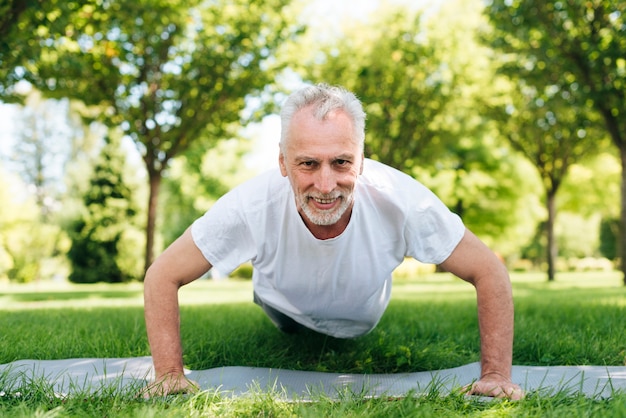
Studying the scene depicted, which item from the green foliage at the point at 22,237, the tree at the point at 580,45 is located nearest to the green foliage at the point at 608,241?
the tree at the point at 580,45

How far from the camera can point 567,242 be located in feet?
191

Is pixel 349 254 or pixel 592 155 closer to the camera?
pixel 349 254

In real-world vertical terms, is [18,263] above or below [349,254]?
below

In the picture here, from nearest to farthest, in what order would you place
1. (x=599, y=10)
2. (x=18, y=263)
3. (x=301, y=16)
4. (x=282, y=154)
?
(x=282, y=154) → (x=599, y=10) → (x=301, y=16) → (x=18, y=263)

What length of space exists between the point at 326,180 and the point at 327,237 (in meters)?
0.42

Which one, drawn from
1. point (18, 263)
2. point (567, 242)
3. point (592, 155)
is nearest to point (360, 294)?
point (592, 155)

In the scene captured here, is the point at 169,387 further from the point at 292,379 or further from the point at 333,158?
the point at 333,158

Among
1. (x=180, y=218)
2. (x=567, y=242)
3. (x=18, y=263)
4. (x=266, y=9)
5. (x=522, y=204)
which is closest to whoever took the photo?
(x=266, y=9)

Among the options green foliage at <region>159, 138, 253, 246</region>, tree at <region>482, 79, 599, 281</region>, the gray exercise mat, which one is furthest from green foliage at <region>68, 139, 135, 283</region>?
the gray exercise mat

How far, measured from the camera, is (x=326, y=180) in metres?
2.73

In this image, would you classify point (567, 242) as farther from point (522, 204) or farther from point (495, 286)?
point (495, 286)

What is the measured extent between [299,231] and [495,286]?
1.02m

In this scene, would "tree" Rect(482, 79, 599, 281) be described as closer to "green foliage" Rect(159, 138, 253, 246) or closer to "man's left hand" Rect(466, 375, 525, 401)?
"man's left hand" Rect(466, 375, 525, 401)

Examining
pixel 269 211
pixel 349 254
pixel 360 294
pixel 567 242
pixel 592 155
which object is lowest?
pixel 567 242
